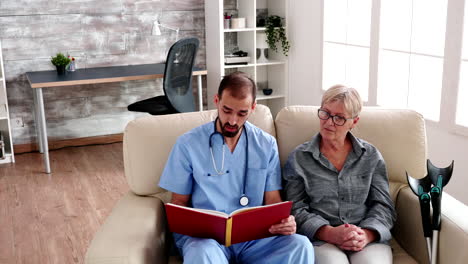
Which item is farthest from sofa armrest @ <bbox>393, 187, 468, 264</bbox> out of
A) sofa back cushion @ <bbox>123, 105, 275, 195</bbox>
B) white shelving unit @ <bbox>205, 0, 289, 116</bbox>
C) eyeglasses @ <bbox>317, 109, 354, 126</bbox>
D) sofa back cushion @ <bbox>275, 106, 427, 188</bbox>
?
white shelving unit @ <bbox>205, 0, 289, 116</bbox>

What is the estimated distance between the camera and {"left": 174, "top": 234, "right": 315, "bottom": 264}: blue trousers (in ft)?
5.76

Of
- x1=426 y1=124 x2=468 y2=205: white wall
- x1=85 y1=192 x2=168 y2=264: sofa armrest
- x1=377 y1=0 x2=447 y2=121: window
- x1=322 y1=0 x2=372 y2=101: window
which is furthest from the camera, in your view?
x1=322 y1=0 x2=372 y2=101: window

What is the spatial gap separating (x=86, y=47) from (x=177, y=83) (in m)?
1.04

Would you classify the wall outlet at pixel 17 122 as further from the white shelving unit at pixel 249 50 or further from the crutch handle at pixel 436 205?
the crutch handle at pixel 436 205

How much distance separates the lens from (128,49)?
4969 mm

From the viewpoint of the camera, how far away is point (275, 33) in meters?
5.01

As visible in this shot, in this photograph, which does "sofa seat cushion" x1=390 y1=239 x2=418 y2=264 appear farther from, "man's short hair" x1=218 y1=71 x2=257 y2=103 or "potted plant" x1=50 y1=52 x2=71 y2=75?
"potted plant" x1=50 y1=52 x2=71 y2=75

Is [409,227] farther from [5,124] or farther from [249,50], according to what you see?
[5,124]

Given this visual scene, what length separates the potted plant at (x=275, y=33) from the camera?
16.4 ft

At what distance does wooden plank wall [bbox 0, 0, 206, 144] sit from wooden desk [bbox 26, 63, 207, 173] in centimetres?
13

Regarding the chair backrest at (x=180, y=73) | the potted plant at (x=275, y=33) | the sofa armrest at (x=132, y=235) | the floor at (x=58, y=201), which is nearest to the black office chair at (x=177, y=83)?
the chair backrest at (x=180, y=73)

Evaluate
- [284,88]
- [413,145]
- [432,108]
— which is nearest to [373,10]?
[432,108]

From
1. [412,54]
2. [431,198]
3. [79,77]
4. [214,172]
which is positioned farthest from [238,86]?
[79,77]

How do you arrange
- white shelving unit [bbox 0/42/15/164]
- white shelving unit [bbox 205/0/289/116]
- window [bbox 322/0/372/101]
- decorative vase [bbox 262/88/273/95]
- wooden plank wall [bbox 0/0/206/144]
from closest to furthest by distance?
window [bbox 322/0/372/101], white shelving unit [bbox 0/42/15/164], wooden plank wall [bbox 0/0/206/144], white shelving unit [bbox 205/0/289/116], decorative vase [bbox 262/88/273/95]
